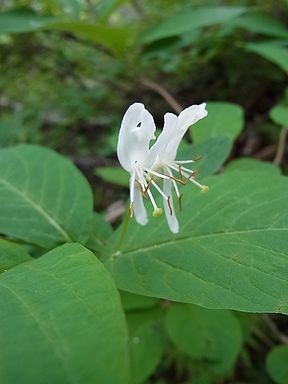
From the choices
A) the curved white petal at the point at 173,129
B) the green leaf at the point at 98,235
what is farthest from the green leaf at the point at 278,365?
the curved white petal at the point at 173,129

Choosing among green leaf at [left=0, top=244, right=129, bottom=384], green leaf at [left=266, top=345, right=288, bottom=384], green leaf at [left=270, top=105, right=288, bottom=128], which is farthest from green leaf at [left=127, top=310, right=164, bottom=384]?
green leaf at [left=0, top=244, right=129, bottom=384]

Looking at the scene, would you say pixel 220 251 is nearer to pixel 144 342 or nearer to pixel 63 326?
pixel 63 326

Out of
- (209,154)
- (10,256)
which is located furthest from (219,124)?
(10,256)

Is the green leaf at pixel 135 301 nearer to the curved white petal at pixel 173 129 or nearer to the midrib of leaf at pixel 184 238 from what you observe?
the midrib of leaf at pixel 184 238

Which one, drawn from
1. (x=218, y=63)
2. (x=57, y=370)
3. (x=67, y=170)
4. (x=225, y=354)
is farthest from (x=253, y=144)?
(x=57, y=370)

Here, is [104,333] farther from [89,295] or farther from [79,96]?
[79,96]

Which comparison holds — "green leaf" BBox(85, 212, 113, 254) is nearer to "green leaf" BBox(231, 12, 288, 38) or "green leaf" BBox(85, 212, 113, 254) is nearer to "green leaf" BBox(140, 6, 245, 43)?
"green leaf" BBox(140, 6, 245, 43)
